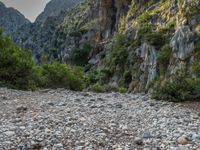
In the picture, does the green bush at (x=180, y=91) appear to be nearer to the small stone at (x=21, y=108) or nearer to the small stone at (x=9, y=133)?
the small stone at (x=21, y=108)

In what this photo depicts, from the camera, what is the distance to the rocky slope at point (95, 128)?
7.12 meters

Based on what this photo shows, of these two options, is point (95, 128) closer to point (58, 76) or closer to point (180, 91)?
point (180, 91)

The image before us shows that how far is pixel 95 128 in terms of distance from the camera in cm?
839

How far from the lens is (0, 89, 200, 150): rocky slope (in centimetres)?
712

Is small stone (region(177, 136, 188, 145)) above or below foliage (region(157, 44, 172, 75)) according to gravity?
below

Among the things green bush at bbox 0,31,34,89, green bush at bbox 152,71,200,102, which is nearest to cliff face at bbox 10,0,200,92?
green bush at bbox 152,71,200,102

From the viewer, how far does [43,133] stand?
7535mm

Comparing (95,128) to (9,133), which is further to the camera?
(95,128)

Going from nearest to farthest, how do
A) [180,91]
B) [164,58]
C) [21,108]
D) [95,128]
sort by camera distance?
[95,128] → [21,108] → [180,91] → [164,58]

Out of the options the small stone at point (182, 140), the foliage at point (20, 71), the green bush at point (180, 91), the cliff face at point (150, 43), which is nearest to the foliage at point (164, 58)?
the cliff face at point (150, 43)

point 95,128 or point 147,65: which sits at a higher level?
point 147,65

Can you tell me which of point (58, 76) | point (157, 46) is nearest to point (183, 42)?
point (157, 46)

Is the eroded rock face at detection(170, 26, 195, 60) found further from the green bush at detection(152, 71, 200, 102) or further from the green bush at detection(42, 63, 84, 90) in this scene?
the green bush at detection(152, 71, 200, 102)

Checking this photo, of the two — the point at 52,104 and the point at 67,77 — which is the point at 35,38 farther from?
the point at 52,104
